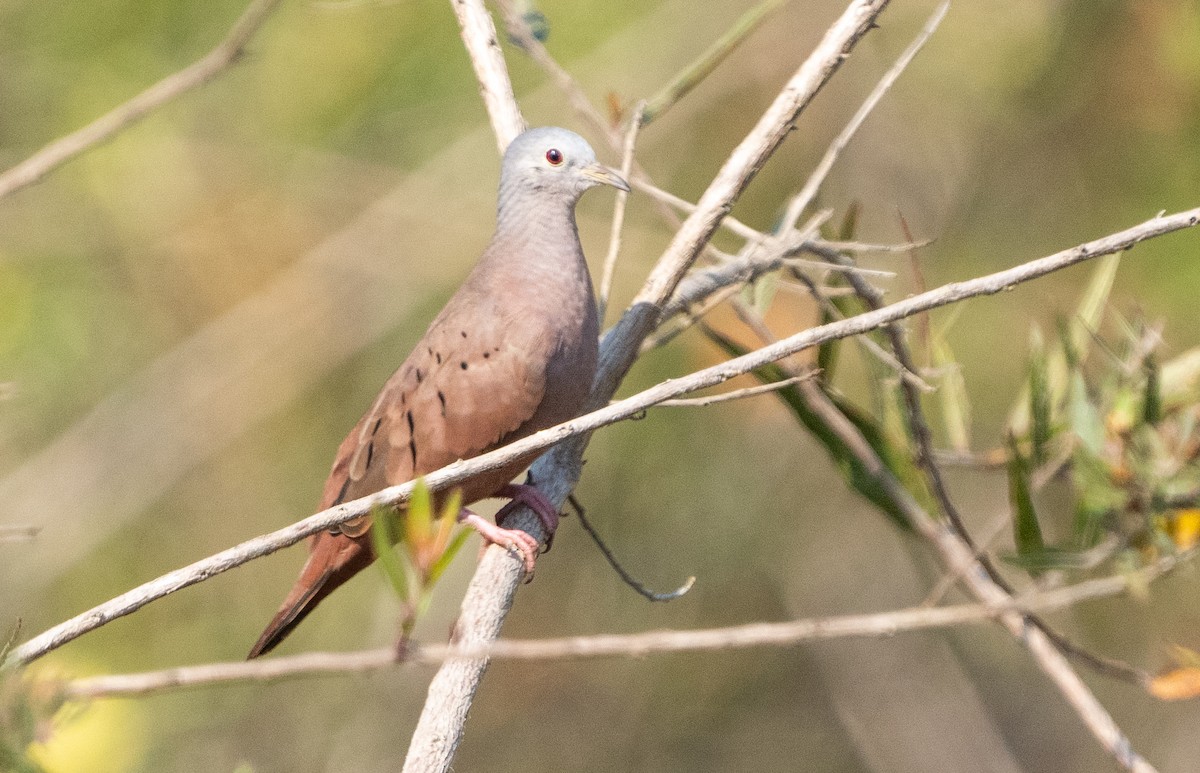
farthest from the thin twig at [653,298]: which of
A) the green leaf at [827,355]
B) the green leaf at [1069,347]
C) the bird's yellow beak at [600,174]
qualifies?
the green leaf at [1069,347]

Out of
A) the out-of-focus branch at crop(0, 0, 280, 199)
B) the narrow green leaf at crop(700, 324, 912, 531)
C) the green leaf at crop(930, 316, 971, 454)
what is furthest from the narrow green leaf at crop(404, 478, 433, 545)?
the green leaf at crop(930, 316, 971, 454)

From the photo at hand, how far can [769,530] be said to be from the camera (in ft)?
22.2

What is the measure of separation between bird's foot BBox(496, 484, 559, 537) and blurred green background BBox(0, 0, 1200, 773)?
103 inches

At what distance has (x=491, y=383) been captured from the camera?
3.00 metres

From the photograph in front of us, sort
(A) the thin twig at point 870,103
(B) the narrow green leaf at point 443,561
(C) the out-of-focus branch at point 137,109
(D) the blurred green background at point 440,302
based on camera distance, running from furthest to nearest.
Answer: (D) the blurred green background at point 440,302 → (A) the thin twig at point 870,103 → (C) the out-of-focus branch at point 137,109 → (B) the narrow green leaf at point 443,561

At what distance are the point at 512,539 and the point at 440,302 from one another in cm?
369

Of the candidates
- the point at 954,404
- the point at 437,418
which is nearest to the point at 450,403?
the point at 437,418

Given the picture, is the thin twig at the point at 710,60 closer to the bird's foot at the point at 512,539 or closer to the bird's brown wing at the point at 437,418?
the bird's brown wing at the point at 437,418

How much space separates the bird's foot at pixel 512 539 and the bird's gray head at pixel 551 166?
89 centimetres

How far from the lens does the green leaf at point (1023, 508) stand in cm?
294

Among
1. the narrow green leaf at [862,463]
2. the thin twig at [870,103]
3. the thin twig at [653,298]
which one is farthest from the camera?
the narrow green leaf at [862,463]

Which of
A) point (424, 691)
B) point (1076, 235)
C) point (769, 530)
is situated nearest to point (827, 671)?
point (769, 530)

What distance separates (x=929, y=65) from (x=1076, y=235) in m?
1.07

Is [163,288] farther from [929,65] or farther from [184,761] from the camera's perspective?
[929,65]
